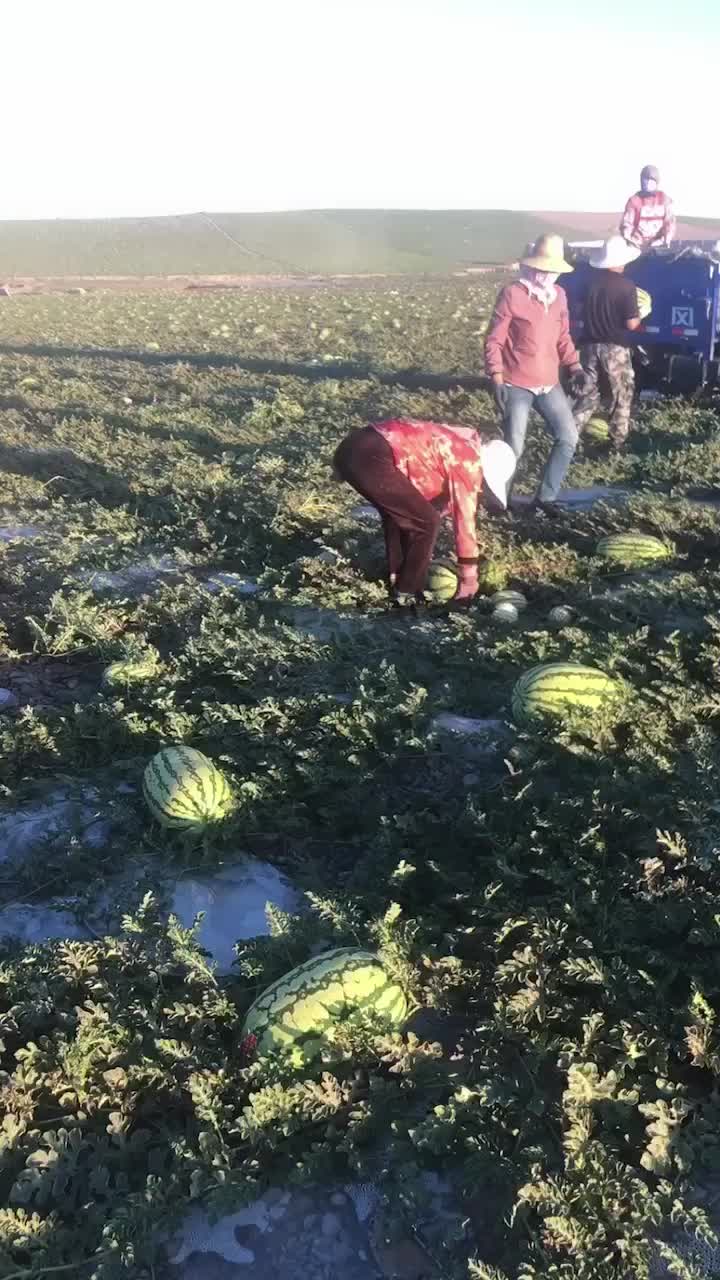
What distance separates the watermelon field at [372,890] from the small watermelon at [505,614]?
0.04m

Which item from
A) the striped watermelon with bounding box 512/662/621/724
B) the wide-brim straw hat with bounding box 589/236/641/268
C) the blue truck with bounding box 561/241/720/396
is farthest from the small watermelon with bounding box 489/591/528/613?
the blue truck with bounding box 561/241/720/396

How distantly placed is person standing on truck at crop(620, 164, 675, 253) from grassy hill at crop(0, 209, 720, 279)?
141 feet

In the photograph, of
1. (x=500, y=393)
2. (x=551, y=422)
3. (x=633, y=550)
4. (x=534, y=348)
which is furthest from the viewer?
(x=551, y=422)

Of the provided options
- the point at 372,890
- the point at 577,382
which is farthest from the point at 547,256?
the point at 372,890

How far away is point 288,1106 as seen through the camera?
2648 mm

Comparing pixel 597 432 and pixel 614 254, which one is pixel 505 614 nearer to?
pixel 597 432

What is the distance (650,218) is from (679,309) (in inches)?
72.0

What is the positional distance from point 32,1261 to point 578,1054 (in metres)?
1.63

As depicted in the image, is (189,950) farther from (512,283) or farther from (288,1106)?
(512,283)

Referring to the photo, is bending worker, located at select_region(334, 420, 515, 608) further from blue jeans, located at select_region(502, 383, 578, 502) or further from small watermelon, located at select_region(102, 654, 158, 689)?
blue jeans, located at select_region(502, 383, 578, 502)

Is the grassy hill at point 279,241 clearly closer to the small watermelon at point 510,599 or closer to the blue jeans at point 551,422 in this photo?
the blue jeans at point 551,422

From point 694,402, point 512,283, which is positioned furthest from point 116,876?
point 694,402

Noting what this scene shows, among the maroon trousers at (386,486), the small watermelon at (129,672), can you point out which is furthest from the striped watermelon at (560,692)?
the small watermelon at (129,672)

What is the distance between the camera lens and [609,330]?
8.98 metres
